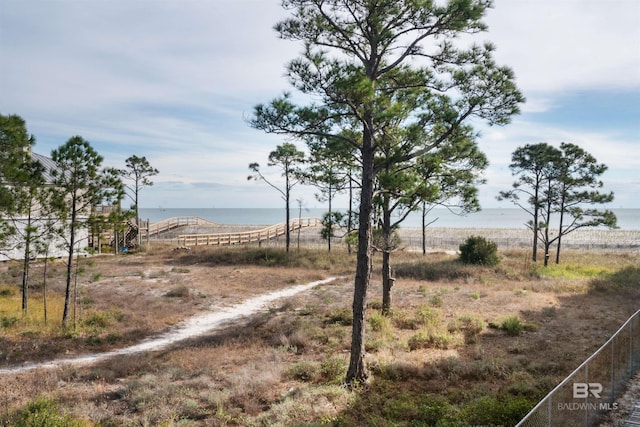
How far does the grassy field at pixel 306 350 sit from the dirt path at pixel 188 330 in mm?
551

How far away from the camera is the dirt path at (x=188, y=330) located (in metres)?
11.9

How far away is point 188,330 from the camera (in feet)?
52.4

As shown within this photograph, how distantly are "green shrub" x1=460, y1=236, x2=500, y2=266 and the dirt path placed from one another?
1261 cm

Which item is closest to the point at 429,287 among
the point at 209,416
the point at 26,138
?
the point at 209,416

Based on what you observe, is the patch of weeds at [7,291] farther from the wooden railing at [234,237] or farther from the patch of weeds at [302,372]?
the wooden railing at [234,237]

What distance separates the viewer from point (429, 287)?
2336 cm

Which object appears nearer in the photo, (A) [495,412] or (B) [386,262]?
(A) [495,412]

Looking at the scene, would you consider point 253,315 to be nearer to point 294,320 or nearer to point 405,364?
point 294,320

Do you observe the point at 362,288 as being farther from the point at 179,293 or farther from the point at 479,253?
the point at 479,253

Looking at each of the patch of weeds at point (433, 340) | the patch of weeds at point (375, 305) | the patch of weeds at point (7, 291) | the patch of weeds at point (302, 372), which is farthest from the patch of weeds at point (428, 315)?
the patch of weeds at point (7, 291)

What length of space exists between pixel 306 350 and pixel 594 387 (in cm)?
771

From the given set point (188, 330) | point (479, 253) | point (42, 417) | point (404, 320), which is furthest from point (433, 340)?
point (479, 253)

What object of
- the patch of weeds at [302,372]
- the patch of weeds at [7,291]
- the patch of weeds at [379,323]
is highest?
the patch of weeds at [7,291]

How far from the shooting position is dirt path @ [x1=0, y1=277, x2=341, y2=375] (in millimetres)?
11945
